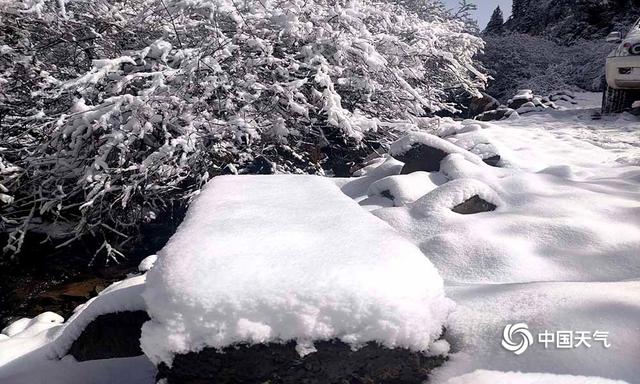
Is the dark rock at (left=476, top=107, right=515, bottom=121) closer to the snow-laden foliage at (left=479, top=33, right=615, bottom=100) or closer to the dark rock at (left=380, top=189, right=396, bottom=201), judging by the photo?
the snow-laden foliage at (left=479, top=33, right=615, bottom=100)

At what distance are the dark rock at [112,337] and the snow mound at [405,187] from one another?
181 centimetres

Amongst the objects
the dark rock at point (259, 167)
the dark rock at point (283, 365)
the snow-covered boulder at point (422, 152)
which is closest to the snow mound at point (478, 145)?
the snow-covered boulder at point (422, 152)

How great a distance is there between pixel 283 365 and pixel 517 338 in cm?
68

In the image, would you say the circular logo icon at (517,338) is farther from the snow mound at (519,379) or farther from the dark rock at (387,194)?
the dark rock at (387,194)

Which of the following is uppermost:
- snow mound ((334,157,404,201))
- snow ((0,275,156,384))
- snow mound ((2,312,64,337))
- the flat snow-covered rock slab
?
the flat snow-covered rock slab

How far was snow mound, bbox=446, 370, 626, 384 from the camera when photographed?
4.08ft

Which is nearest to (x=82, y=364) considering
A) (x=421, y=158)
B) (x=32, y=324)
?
(x=32, y=324)

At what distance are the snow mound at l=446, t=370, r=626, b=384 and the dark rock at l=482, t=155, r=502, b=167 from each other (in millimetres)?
3188

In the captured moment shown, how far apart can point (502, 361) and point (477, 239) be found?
101 centimetres

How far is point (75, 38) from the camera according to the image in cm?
472

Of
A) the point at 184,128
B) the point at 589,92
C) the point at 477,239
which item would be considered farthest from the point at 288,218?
the point at 589,92

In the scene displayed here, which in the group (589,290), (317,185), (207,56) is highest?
(207,56)

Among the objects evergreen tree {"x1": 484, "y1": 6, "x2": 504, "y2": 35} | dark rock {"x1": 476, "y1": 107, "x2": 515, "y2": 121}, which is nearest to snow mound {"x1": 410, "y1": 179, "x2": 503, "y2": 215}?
dark rock {"x1": 476, "y1": 107, "x2": 515, "y2": 121}

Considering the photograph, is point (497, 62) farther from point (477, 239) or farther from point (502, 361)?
point (502, 361)
